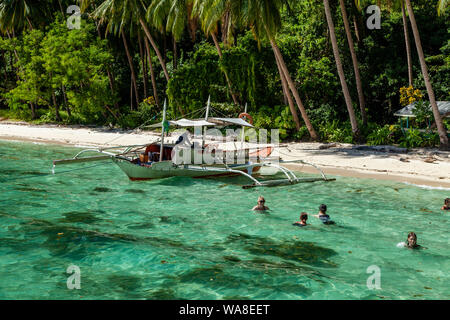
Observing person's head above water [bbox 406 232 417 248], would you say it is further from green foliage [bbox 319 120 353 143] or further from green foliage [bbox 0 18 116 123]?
green foliage [bbox 0 18 116 123]

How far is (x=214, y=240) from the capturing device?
1255cm

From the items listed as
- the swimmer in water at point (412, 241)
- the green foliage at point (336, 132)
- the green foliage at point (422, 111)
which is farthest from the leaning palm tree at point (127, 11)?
the swimmer in water at point (412, 241)

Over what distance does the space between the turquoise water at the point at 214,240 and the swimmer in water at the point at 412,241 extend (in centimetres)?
27

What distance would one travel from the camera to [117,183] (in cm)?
1980

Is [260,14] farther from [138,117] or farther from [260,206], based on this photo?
[138,117]

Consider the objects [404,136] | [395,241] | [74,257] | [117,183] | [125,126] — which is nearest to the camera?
[74,257]

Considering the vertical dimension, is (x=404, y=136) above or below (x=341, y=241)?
above

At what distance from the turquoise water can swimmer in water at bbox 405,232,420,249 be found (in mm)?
266

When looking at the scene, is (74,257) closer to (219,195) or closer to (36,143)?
(219,195)

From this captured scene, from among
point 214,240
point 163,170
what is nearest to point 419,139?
point 163,170

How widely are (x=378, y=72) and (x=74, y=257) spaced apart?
85.5 ft

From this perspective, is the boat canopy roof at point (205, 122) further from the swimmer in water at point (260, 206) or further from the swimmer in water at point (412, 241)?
the swimmer in water at point (412, 241)
